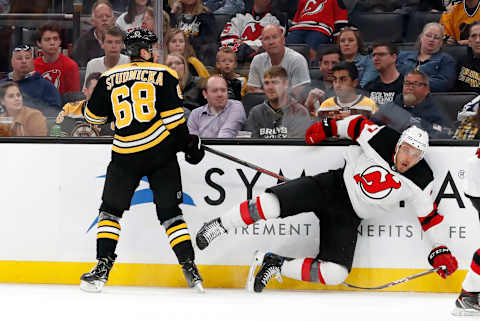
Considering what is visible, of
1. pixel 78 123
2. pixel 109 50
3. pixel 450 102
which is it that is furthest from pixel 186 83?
pixel 450 102

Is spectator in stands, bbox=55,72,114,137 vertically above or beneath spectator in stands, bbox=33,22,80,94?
beneath

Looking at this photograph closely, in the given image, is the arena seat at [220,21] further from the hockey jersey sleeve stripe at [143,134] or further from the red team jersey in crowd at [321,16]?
→ the hockey jersey sleeve stripe at [143,134]

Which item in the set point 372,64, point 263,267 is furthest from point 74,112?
point 372,64

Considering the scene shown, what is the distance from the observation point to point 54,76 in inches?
160

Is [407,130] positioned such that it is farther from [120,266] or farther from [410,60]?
[120,266]

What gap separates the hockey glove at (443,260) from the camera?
373 cm

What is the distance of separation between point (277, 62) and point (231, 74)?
26 centimetres

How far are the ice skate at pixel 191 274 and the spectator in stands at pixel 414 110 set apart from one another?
1.22 metres

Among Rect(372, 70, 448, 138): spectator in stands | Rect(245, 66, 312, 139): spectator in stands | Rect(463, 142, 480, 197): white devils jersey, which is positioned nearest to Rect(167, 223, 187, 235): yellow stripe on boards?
Rect(245, 66, 312, 139): spectator in stands

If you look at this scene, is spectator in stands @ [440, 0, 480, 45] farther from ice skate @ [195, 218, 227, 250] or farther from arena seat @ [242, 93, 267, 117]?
ice skate @ [195, 218, 227, 250]

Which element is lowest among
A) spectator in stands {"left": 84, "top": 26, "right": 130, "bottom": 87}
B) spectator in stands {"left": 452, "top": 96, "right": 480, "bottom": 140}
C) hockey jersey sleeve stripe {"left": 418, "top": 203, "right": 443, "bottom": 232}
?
hockey jersey sleeve stripe {"left": 418, "top": 203, "right": 443, "bottom": 232}

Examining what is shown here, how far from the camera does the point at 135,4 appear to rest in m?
3.98

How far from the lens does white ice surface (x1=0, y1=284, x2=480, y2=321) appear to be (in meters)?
3.27

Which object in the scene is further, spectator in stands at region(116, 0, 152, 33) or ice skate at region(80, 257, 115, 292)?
spectator in stands at region(116, 0, 152, 33)
